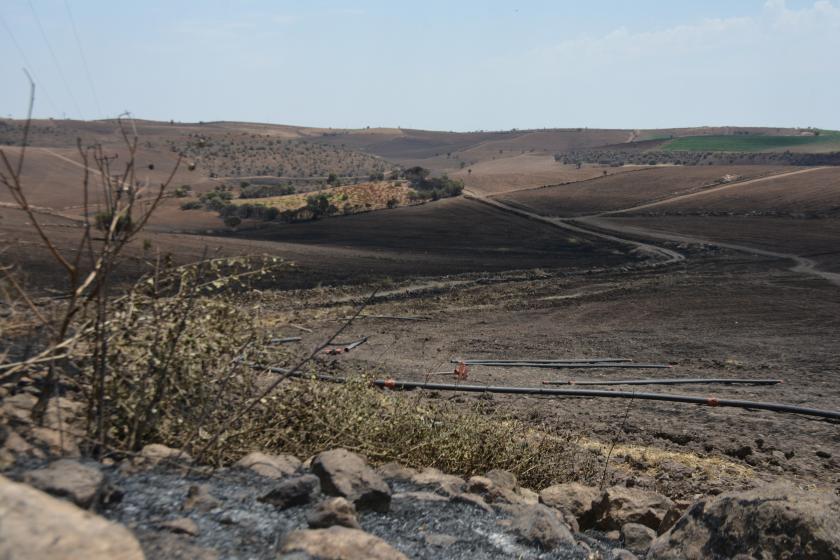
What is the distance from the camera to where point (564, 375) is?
15797 millimetres

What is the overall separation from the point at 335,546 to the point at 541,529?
5.16 feet

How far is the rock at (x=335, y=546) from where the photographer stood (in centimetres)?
376

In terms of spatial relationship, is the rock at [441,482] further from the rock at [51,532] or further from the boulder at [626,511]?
the rock at [51,532]

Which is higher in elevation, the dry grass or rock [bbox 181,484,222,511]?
rock [bbox 181,484,222,511]

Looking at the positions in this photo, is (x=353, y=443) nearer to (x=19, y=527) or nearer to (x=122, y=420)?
(x=122, y=420)

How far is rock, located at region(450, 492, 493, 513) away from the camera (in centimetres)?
538

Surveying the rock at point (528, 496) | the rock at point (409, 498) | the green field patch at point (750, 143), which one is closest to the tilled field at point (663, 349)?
the rock at point (528, 496)

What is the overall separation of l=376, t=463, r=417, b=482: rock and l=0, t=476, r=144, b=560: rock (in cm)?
303

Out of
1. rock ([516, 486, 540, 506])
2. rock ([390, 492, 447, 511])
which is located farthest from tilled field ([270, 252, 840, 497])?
rock ([390, 492, 447, 511])

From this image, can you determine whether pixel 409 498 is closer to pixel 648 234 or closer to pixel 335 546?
pixel 335 546

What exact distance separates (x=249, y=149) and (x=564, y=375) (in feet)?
299

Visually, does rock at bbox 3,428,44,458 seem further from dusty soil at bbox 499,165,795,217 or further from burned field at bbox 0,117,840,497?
dusty soil at bbox 499,165,795,217

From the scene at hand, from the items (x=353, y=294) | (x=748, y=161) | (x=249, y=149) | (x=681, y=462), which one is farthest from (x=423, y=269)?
(x=249, y=149)

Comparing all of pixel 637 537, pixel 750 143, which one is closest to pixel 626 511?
pixel 637 537
